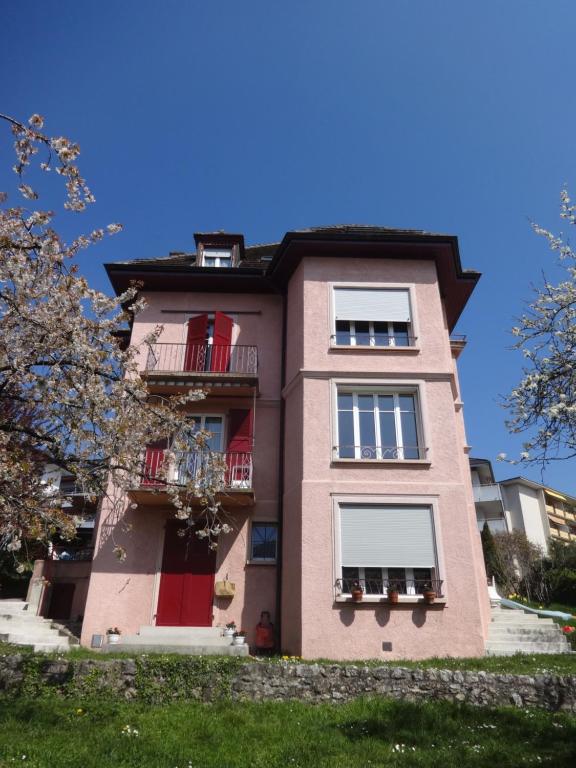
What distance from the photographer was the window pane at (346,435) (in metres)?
13.5

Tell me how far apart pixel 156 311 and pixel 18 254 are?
369 inches

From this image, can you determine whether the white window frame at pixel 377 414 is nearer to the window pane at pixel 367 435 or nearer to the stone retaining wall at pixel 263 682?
the window pane at pixel 367 435

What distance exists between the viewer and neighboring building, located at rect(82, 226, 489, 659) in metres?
12.0

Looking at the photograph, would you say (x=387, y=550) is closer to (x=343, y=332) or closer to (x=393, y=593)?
(x=393, y=593)

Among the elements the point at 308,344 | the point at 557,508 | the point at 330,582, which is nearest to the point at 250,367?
the point at 308,344

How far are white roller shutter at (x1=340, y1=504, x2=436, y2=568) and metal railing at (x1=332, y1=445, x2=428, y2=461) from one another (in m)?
1.27

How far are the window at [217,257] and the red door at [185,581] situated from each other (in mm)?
8315

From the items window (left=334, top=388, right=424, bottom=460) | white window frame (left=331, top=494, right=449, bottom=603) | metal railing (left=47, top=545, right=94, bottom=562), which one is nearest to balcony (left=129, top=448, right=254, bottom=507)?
white window frame (left=331, top=494, right=449, bottom=603)

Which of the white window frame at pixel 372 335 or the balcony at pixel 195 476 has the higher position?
the white window frame at pixel 372 335

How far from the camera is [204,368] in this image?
52.7ft

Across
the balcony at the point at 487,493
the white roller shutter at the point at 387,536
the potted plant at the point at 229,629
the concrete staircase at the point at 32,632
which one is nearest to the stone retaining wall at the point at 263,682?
the white roller shutter at the point at 387,536

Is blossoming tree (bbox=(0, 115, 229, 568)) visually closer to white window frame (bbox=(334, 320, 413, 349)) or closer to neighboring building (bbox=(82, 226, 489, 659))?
neighboring building (bbox=(82, 226, 489, 659))

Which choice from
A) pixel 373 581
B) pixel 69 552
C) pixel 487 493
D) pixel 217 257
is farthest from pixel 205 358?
pixel 487 493

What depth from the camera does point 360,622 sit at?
11.7 meters
